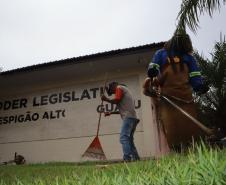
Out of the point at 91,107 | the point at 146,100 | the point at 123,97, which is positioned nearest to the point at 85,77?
the point at 91,107

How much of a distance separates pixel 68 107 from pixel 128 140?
5.75 m

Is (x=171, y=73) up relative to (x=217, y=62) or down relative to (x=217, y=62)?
down

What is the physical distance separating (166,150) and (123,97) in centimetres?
231

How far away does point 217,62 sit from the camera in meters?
9.05

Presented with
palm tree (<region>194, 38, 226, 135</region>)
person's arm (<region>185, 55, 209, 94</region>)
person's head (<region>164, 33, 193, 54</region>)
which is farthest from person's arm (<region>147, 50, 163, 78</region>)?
palm tree (<region>194, 38, 226, 135</region>)

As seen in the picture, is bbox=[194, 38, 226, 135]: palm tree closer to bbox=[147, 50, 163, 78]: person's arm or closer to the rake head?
the rake head

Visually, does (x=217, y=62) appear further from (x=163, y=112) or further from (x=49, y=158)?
(x=49, y=158)

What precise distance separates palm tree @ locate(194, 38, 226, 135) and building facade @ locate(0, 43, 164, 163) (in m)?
1.50

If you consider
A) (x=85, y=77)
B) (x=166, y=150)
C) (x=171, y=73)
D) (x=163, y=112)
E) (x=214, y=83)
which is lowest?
(x=166, y=150)

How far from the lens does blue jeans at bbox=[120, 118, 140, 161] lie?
21.0 ft

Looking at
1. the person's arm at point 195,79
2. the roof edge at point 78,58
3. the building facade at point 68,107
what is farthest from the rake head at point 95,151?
the person's arm at point 195,79

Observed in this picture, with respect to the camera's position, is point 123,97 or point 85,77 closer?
point 123,97

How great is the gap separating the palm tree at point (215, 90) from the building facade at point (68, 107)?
1.50 metres

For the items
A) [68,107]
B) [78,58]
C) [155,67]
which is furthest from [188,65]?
[68,107]
